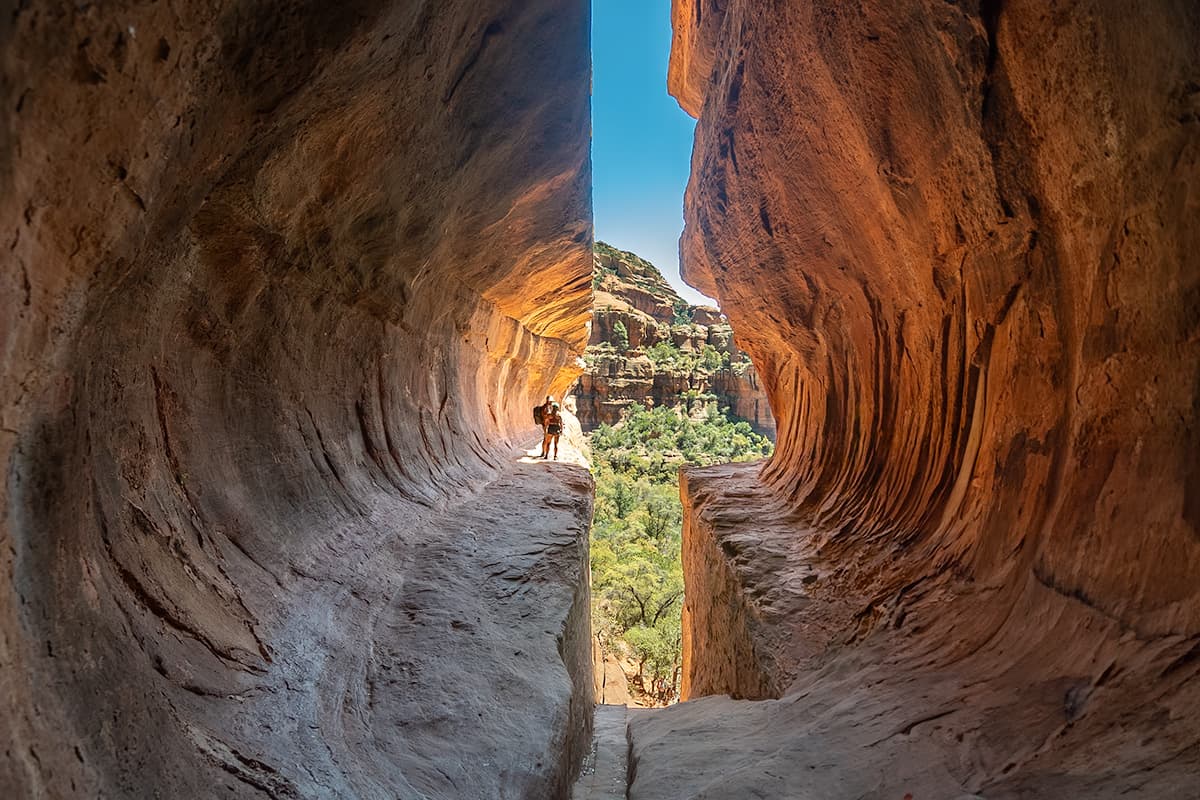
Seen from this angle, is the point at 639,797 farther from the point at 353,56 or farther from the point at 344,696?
the point at 353,56

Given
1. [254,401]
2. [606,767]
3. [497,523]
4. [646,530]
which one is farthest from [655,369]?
[254,401]

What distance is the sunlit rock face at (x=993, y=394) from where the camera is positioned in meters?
2.05

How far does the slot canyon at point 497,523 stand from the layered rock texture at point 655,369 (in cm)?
3409

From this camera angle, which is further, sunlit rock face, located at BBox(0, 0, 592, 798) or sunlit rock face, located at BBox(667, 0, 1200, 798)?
sunlit rock face, located at BBox(667, 0, 1200, 798)

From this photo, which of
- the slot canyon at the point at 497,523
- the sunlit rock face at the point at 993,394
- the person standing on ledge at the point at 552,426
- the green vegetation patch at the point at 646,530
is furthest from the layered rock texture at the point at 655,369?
the slot canyon at the point at 497,523

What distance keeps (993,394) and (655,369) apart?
134ft

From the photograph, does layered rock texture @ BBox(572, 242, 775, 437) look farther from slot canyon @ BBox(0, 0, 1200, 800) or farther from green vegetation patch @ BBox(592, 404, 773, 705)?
slot canyon @ BBox(0, 0, 1200, 800)

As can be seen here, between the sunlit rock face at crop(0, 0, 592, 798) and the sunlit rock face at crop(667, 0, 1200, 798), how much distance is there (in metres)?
1.73

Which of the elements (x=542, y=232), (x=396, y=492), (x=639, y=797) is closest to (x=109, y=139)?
(x=639, y=797)

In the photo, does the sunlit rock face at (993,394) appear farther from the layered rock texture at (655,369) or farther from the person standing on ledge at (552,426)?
the layered rock texture at (655,369)

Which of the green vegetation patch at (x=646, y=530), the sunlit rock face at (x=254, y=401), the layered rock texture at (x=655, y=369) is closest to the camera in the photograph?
the sunlit rock face at (x=254, y=401)

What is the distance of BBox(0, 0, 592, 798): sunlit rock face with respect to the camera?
56.9 inches

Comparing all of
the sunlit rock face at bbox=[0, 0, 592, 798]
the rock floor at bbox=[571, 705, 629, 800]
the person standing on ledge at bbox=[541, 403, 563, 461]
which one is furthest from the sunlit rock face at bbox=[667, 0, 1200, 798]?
the person standing on ledge at bbox=[541, 403, 563, 461]

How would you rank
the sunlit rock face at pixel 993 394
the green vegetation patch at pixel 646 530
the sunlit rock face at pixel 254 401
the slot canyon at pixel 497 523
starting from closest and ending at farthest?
the sunlit rock face at pixel 254 401 → the slot canyon at pixel 497 523 → the sunlit rock face at pixel 993 394 → the green vegetation patch at pixel 646 530
